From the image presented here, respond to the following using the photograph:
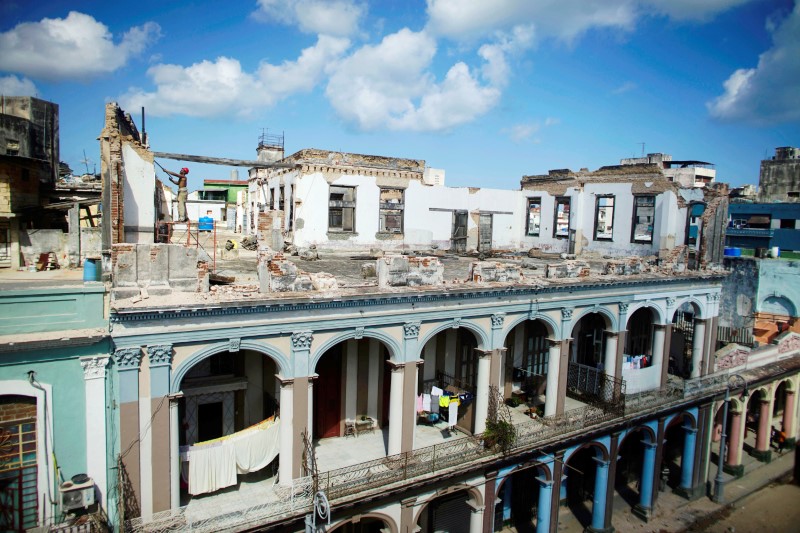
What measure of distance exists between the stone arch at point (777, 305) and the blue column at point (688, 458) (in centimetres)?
1299

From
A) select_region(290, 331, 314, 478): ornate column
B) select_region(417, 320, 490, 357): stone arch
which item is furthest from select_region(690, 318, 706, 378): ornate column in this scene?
select_region(290, 331, 314, 478): ornate column

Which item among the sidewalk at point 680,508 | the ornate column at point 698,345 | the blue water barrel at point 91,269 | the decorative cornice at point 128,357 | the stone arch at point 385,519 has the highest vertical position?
the blue water barrel at point 91,269

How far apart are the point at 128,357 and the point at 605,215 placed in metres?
21.4

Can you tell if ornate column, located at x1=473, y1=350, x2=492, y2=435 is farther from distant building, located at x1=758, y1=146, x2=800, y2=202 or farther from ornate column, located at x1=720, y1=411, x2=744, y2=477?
distant building, located at x1=758, y1=146, x2=800, y2=202

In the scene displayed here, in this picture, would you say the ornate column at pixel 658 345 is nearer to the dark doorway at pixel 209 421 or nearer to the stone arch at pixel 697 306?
the stone arch at pixel 697 306

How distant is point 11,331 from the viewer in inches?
416

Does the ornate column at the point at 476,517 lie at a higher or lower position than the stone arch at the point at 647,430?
lower

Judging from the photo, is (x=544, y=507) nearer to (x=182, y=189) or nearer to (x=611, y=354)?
(x=611, y=354)

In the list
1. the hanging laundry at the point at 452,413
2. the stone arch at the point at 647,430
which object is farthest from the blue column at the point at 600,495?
the hanging laundry at the point at 452,413

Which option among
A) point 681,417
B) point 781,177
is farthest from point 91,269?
point 781,177

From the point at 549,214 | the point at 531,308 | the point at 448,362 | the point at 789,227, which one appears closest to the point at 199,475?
the point at 448,362

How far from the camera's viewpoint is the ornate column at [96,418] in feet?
36.4

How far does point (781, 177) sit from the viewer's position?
131ft

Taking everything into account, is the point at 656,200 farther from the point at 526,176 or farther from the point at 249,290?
the point at 249,290
